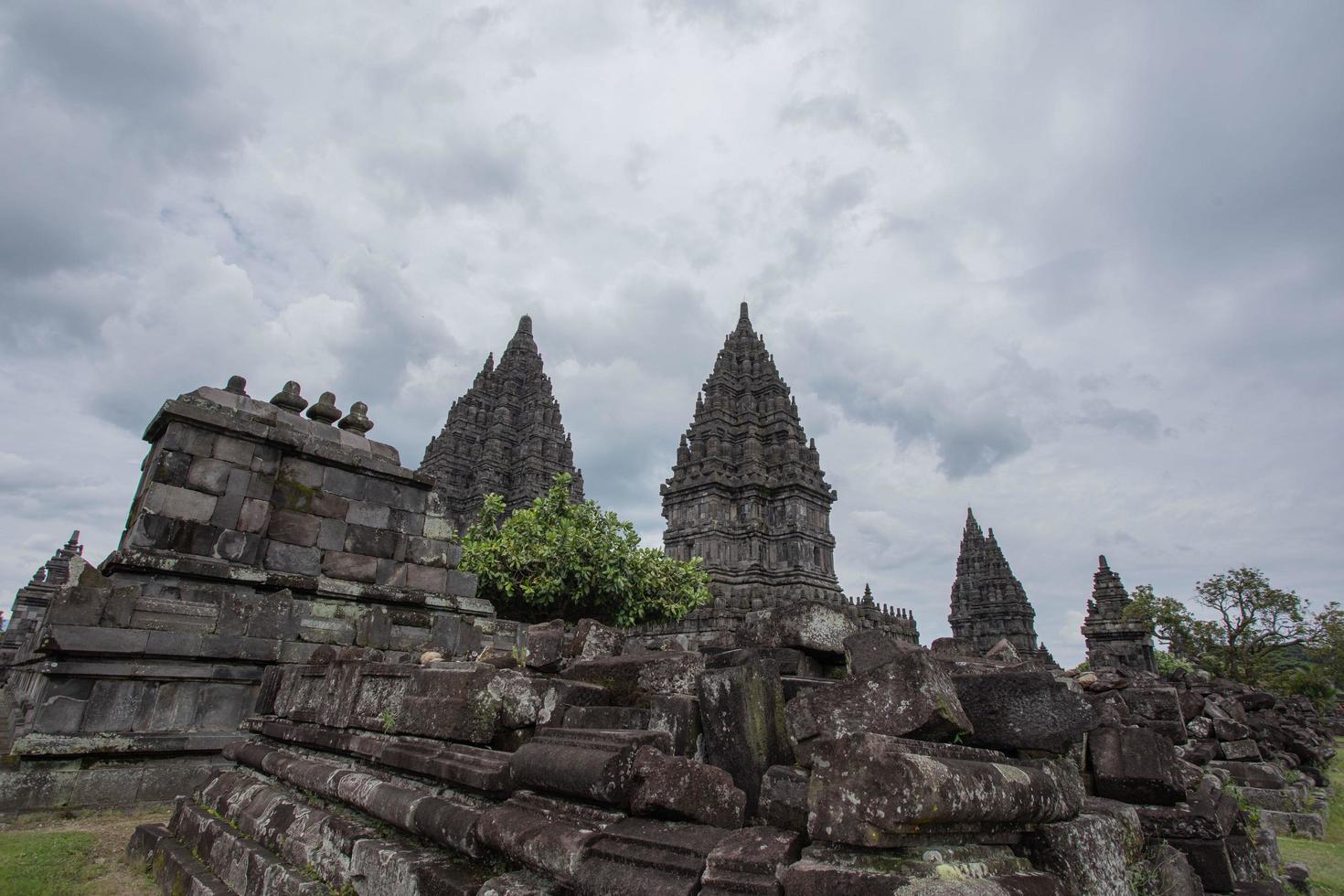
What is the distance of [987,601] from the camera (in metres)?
48.4

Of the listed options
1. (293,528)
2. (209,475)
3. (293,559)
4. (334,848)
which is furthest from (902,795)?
(209,475)

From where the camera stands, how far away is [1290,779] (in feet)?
32.3

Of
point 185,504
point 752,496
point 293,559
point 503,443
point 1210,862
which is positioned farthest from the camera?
point 503,443

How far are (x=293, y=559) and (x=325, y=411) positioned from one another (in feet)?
6.42

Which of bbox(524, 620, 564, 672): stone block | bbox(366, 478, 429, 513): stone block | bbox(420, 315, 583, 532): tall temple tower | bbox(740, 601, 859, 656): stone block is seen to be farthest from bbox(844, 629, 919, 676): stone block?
bbox(420, 315, 583, 532): tall temple tower

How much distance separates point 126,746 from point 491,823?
506 cm

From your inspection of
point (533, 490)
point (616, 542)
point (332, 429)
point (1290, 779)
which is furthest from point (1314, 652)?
point (332, 429)

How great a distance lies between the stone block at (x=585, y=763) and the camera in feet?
8.20

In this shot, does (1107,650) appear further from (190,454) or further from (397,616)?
(190,454)

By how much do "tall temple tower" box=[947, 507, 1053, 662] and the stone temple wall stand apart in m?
44.5

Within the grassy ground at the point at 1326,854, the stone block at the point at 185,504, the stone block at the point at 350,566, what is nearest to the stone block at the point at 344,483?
the stone block at the point at 350,566

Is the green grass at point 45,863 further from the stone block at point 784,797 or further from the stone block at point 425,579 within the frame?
the stone block at point 784,797

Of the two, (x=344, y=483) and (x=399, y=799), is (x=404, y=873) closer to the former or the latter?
(x=399, y=799)

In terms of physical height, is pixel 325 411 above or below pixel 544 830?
above
